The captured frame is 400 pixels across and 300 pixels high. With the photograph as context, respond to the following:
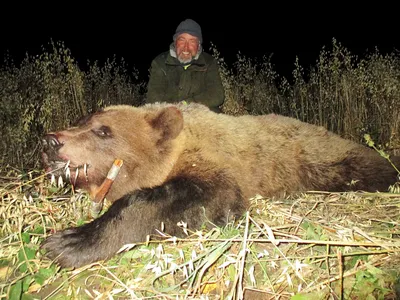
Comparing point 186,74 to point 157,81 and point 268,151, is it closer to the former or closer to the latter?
point 157,81

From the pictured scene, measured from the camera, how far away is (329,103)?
→ 7.38 m

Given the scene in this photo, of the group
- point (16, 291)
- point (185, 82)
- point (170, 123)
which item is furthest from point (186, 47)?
point (16, 291)

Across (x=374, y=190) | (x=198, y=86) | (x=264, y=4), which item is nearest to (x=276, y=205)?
(x=374, y=190)

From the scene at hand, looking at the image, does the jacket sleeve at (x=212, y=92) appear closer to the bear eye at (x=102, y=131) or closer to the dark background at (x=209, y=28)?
the bear eye at (x=102, y=131)

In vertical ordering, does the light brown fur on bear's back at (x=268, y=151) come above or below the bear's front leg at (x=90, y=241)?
above

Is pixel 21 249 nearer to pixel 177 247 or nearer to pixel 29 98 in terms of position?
pixel 177 247

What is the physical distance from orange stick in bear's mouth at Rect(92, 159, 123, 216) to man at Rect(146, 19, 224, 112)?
2866 millimetres

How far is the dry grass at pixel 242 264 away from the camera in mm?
2150

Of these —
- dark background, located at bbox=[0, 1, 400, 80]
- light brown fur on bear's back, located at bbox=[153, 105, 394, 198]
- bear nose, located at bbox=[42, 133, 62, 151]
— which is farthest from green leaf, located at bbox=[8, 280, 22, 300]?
dark background, located at bbox=[0, 1, 400, 80]

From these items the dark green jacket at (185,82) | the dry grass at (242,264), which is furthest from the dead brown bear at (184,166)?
the dark green jacket at (185,82)

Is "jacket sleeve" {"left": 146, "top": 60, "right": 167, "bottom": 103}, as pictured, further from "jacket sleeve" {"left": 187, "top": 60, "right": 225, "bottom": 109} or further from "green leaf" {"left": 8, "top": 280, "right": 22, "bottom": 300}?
"green leaf" {"left": 8, "top": 280, "right": 22, "bottom": 300}

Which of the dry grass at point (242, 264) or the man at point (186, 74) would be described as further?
the man at point (186, 74)

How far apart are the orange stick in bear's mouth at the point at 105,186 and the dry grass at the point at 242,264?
411mm

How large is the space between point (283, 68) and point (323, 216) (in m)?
20.7
